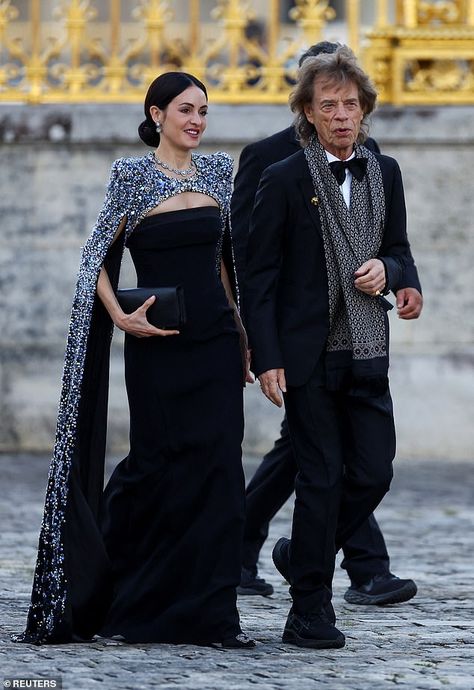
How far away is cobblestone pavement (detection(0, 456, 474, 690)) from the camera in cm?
502

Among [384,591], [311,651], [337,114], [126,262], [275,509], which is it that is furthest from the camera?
[126,262]

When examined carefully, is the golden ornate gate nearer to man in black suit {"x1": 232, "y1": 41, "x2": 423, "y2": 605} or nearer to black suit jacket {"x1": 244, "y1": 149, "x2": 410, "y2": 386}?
man in black suit {"x1": 232, "y1": 41, "x2": 423, "y2": 605}

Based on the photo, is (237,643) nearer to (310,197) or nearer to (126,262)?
(310,197)

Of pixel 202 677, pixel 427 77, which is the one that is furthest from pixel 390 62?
pixel 202 677

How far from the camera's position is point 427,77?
36.4ft

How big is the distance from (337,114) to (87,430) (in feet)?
4.10

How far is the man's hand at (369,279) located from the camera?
559 centimetres

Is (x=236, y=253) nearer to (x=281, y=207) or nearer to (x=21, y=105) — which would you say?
(x=281, y=207)

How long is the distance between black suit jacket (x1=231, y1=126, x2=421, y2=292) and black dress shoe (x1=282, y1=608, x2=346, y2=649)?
4.88 ft

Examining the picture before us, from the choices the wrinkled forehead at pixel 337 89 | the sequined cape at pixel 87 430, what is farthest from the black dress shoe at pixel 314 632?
the wrinkled forehead at pixel 337 89

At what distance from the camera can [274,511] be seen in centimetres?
692

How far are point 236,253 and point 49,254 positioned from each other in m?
4.55

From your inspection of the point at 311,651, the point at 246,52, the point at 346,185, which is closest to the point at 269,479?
the point at 311,651

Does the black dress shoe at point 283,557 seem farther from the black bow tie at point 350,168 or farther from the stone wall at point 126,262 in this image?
the stone wall at point 126,262
